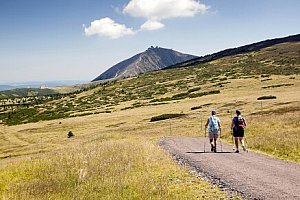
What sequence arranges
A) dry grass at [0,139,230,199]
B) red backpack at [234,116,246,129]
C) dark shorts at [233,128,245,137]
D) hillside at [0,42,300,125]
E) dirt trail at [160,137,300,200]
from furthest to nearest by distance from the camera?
hillside at [0,42,300,125], red backpack at [234,116,246,129], dark shorts at [233,128,245,137], dry grass at [0,139,230,199], dirt trail at [160,137,300,200]

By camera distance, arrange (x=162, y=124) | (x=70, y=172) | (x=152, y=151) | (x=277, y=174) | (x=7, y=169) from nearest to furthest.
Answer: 1. (x=277, y=174)
2. (x=70, y=172)
3. (x=7, y=169)
4. (x=152, y=151)
5. (x=162, y=124)

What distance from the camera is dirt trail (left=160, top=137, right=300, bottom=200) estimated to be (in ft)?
42.7

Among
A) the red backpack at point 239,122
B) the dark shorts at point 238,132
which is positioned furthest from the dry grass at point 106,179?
the red backpack at point 239,122

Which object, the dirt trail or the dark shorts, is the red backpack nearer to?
the dark shorts

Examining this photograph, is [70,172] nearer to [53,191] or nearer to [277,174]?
[53,191]

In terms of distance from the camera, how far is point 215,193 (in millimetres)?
13344

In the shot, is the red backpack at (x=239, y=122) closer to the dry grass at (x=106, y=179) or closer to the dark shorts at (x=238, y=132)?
the dark shorts at (x=238, y=132)

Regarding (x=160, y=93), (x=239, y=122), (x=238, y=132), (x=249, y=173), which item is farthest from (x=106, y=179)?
(x=160, y=93)

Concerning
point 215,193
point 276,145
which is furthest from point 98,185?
point 276,145

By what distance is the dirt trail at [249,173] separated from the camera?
13000 millimetres

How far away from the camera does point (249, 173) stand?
53.8ft

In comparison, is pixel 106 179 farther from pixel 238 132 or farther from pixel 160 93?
pixel 160 93

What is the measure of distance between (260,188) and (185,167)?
5.63 m

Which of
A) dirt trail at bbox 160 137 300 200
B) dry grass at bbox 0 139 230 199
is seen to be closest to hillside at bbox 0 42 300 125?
dry grass at bbox 0 139 230 199
